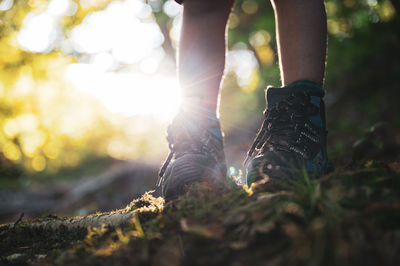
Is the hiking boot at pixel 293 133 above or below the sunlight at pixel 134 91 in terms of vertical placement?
below

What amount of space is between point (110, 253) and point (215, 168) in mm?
791

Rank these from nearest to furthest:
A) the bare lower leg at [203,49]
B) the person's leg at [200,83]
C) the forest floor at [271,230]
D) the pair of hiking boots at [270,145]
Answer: the forest floor at [271,230] → the pair of hiking boots at [270,145] → the person's leg at [200,83] → the bare lower leg at [203,49]

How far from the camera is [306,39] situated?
172cm

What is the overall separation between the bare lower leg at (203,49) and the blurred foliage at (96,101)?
4518 mm

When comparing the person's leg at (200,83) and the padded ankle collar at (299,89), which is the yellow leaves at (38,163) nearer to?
the person's leg at (200,83)

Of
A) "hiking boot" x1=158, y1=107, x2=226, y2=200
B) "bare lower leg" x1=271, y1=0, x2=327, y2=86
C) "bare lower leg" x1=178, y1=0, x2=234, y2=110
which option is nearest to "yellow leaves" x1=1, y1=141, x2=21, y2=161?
"bare lower leg" x1=178, y1=0, x2=234, y2=110

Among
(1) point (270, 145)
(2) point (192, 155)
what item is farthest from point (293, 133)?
(2) point (192, 155)

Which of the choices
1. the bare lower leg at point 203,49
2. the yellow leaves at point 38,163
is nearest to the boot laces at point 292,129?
the bare lower leg at point 203,49

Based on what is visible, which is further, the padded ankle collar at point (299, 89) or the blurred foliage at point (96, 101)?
the blurred foliage at point (96, 101)

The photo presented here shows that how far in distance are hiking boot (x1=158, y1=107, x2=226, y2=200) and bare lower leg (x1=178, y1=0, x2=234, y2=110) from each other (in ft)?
0.69

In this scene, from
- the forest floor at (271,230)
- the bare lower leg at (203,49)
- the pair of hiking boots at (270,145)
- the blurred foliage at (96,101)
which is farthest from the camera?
the blurred foliage at (96,101)

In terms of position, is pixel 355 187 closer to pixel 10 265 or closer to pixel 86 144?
pixel 10 265

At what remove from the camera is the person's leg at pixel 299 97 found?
156cm

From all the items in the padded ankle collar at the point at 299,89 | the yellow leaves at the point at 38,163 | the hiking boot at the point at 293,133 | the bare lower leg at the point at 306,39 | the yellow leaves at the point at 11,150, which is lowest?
the hiking boot at the point at 293,133
